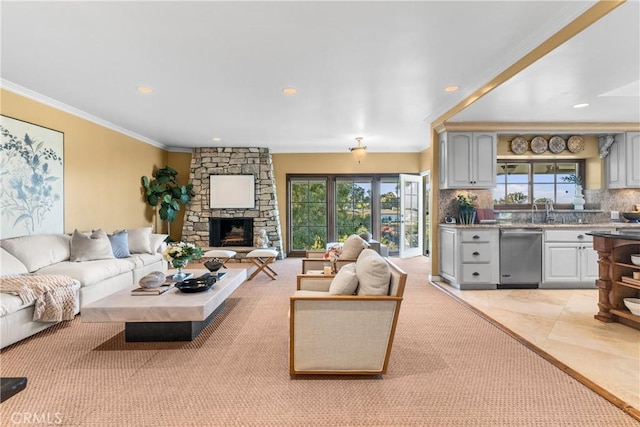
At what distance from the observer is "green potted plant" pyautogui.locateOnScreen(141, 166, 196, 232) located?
6840 millimetres

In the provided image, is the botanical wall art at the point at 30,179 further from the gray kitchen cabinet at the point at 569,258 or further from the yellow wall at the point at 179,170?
the gray kitchen cabinet at the point at 569,258

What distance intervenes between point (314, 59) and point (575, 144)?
15.6ft

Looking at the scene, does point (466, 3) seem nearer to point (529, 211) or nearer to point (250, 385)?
point (250, 385)

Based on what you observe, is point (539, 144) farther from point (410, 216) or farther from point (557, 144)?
point (410, 216)

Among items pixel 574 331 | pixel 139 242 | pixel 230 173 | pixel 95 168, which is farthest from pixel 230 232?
pixel 574 331

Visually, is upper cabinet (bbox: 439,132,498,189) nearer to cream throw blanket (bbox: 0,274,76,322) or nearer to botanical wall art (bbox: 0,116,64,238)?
cream throw blanket (bbox: 0,274,76,322)

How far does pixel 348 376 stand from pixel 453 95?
351 cm

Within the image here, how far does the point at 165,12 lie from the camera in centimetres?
239

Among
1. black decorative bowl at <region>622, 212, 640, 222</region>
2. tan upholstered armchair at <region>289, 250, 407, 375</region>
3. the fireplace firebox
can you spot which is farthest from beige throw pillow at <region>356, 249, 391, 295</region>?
the fireplace firebox

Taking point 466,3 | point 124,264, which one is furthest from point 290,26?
point 124,264

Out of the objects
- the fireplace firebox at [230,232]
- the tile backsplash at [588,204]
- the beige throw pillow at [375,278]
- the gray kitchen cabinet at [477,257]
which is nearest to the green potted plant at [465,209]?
the tile backsplash at [588,204]

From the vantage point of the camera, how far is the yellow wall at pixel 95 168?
4320mm

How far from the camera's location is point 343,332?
91.2 inches

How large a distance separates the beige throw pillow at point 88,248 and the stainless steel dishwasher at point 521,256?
5.48 meters
